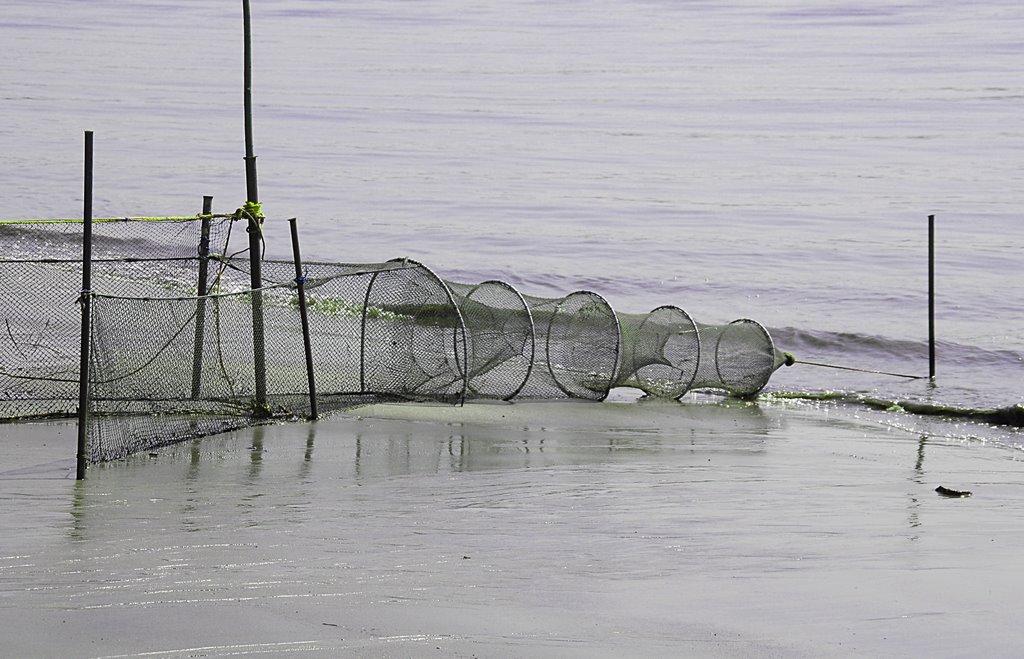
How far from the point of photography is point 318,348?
34.0 feet

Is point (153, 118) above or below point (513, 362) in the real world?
above

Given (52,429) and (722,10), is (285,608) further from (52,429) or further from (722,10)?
(722,10)

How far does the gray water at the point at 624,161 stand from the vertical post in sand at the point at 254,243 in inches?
242

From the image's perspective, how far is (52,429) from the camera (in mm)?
8727

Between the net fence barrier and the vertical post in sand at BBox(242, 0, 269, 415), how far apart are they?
3 cm

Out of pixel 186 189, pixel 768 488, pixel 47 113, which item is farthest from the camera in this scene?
pixel 47 113

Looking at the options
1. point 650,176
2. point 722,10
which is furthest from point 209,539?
point 722,10


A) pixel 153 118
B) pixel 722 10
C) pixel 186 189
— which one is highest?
pixel 722 10

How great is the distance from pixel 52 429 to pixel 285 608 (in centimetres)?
418

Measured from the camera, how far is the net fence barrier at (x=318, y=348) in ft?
27.4

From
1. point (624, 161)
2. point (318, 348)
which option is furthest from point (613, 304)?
point (624, 161)

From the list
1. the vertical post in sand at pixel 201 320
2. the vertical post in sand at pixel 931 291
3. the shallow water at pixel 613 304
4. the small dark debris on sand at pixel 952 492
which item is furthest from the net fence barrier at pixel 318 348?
the small dark debris on sand at pixel 952 492

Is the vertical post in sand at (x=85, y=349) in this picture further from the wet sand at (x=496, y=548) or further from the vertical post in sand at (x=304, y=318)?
the vertical post in sand at (x=304, y=318)

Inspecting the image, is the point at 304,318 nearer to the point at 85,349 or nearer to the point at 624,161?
the point at 85,349
